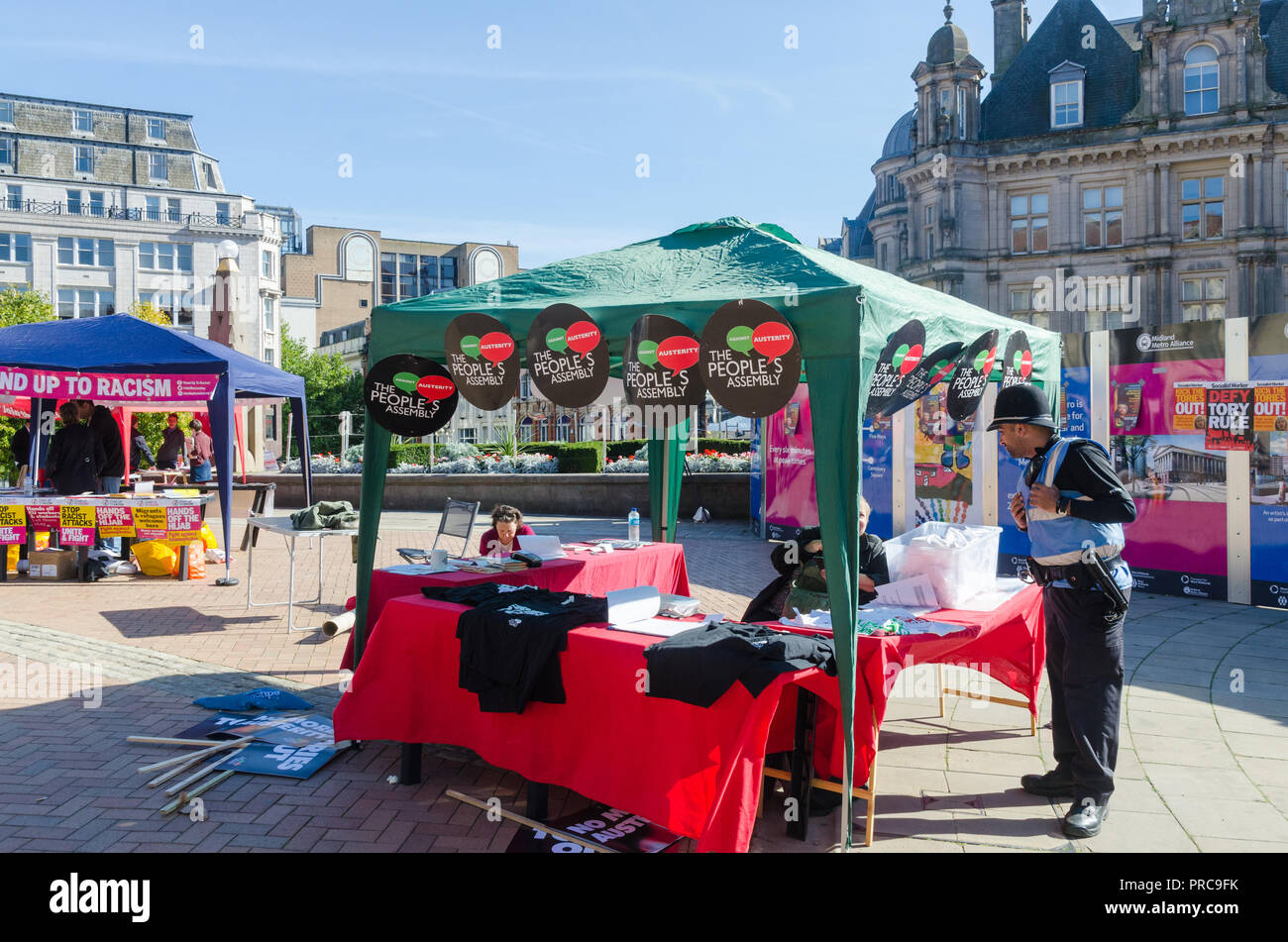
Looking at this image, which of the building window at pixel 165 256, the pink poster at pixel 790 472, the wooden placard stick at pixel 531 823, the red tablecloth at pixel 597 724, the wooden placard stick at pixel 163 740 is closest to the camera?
the red tablecloth at pixel 597 724

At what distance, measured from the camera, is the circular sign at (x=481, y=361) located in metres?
5.70

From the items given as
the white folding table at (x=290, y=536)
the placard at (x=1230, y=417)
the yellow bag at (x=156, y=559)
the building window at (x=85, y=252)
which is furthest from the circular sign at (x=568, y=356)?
the building window at (x=85, y=252)

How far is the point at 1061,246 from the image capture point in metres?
33.3

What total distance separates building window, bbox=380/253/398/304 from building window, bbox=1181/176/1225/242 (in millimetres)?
71562

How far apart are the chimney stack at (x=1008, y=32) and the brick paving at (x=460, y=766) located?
35.0 meters

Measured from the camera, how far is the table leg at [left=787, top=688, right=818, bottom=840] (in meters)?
4.30

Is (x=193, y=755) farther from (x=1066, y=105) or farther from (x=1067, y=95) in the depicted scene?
(x=1067, y=95)

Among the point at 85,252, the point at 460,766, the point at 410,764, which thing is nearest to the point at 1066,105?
the point at 460,766

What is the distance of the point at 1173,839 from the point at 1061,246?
109ft

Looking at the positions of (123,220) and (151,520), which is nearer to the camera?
(151,520)

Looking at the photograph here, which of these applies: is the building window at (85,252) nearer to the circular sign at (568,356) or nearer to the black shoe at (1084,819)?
the circular sign at (568,356)

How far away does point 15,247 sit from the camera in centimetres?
5500

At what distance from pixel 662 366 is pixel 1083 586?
2448 mm

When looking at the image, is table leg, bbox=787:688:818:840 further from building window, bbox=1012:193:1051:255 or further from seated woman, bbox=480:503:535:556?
building window, bbox=1012:193:1051:255
